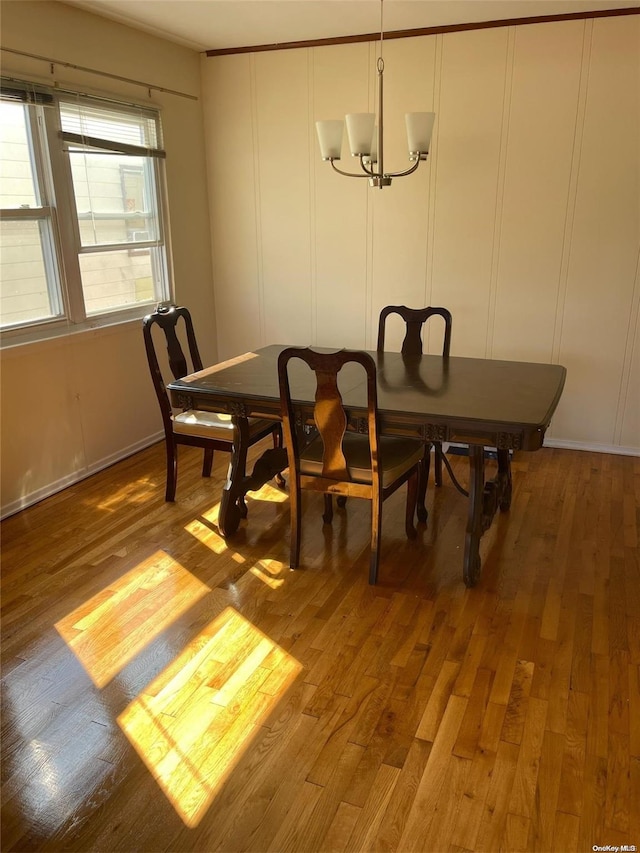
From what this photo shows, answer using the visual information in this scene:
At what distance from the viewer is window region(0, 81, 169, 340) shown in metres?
3.25

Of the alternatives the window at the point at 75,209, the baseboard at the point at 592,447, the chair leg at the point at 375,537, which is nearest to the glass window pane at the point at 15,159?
the window at the point at 75,209

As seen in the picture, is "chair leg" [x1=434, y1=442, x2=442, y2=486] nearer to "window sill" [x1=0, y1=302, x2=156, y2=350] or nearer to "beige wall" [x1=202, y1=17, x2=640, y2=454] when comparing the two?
"beige wall" [x1=202, y1=17, x2=640, y2=454]

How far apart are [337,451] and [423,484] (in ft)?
2.48

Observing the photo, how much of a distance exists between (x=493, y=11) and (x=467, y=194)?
38.3 inches

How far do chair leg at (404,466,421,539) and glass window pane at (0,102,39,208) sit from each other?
238cm

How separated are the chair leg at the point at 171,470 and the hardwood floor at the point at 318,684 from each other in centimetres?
21

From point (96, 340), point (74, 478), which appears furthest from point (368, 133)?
point (74, 478)

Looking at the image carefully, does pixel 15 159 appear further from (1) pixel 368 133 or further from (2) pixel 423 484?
(2) pixel 423 484

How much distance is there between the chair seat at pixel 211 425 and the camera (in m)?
3.25

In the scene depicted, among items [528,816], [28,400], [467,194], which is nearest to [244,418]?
[28,400]

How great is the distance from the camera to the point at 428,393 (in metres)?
2.74

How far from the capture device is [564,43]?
12.1ft

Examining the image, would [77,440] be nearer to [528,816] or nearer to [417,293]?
[417,293]

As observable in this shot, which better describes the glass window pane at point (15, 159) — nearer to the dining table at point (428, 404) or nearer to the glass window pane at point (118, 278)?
the glass window pane at point (118, 278)
